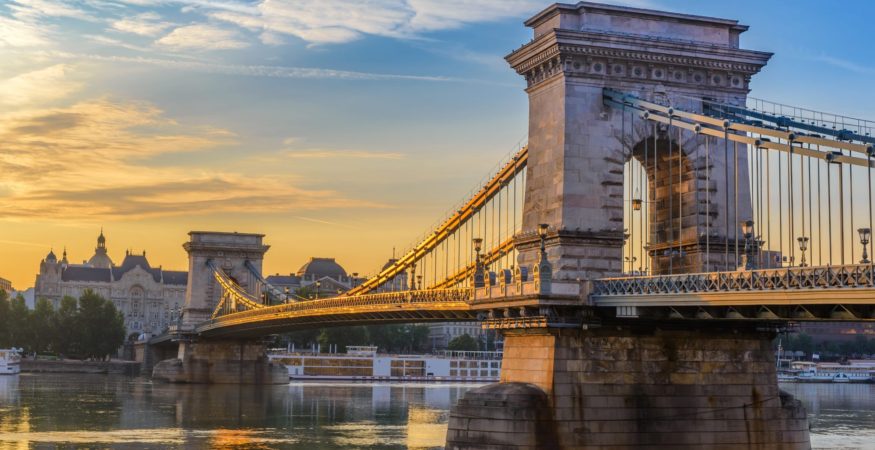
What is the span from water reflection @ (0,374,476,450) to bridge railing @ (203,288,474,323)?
624 cm

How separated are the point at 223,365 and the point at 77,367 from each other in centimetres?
4554

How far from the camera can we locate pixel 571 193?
45.8m

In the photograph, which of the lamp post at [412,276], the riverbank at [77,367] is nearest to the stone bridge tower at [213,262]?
the riverbank at [77,367]

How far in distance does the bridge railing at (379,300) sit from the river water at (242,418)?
624 cm

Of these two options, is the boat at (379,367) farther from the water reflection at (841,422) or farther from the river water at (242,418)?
the water reflection at (841,422)

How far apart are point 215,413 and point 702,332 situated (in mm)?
40957

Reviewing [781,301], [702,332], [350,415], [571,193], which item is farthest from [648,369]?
[350,415]

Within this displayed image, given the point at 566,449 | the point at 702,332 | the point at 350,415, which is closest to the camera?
the point at 566,449

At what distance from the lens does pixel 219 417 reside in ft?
246

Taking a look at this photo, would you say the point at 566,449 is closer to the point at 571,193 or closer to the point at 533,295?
the point at 533,295

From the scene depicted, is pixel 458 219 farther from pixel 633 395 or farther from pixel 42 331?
pixel 42 331

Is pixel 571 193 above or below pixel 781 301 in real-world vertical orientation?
above

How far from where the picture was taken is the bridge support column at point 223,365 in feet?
403

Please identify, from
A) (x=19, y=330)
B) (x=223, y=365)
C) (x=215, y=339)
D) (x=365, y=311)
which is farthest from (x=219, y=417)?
(x=19, y=330)
